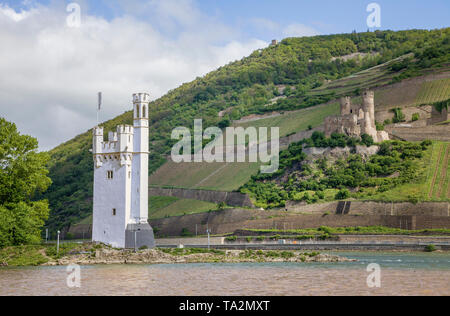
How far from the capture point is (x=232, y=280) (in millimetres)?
34219

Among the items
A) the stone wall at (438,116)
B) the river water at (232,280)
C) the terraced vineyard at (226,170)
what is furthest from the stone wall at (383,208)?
the river water at (232,280)

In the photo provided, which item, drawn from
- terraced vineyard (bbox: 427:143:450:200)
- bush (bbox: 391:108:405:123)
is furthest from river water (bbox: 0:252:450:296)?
bush (bbox: 391:108:405:123)

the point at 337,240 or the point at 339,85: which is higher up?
the point at 339,85

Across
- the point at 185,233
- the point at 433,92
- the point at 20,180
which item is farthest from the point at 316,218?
the point at 20,180

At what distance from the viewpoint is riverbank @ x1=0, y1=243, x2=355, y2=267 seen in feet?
144

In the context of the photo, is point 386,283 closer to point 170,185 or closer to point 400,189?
point 400,189

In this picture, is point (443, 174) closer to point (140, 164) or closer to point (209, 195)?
point (209, 195)

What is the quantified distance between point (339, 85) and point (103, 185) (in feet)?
298

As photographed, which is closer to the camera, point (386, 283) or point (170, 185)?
point (386, 283)

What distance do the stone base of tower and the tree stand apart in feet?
20.4

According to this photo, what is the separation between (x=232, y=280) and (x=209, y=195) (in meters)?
64.7
